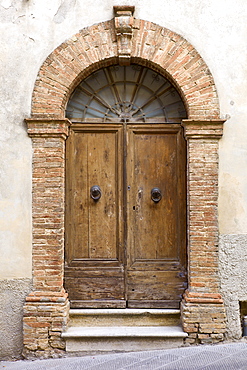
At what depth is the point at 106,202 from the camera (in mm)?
5094

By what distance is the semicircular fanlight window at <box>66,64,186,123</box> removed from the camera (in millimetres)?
5113

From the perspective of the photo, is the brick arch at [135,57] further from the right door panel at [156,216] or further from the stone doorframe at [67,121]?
the right door panel at [156,216]

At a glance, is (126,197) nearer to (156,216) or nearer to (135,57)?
(156,216)

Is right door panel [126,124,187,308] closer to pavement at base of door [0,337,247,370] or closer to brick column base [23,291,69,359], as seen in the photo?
pavement at base of door [0,337,247,370]

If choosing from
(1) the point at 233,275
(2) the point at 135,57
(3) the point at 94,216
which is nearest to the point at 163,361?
(1) the point at 233,275

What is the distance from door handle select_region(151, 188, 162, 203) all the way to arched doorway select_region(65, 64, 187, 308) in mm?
10

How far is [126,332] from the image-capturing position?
4.70 metres

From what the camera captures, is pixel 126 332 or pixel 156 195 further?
pixel 156 195

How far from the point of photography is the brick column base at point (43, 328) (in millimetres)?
4672

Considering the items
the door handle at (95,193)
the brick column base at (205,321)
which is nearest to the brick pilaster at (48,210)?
the door handle at (95,193)

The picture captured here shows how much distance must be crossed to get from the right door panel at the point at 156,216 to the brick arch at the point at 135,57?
51cm

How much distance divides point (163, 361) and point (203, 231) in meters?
1.58

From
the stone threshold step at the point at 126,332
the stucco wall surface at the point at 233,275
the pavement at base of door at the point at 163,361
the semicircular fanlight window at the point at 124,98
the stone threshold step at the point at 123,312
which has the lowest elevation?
the pavement at base of door at the point at 163,361

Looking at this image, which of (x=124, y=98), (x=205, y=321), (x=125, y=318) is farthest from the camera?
(x=124, y=98)
